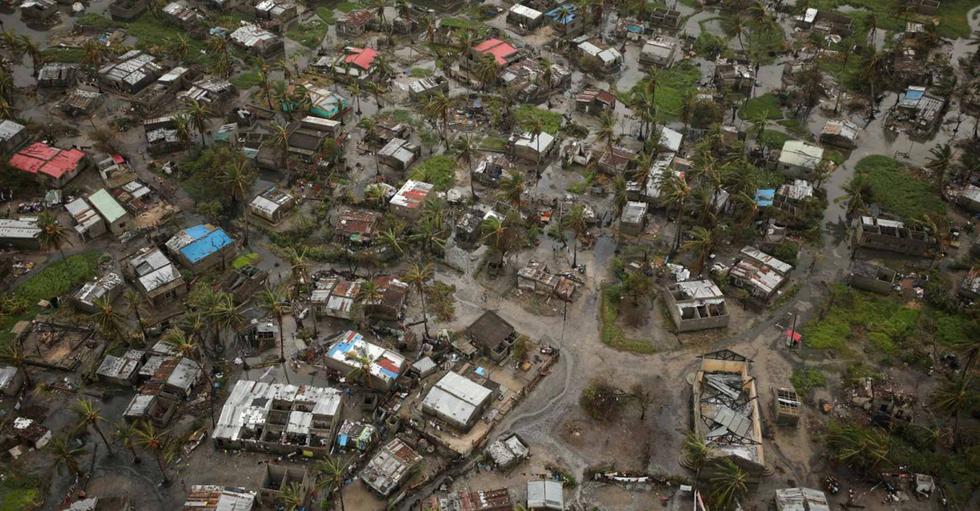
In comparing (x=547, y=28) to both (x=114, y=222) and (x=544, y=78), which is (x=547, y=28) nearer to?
(x=544, y=78)

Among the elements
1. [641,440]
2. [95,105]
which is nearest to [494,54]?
[95,105]

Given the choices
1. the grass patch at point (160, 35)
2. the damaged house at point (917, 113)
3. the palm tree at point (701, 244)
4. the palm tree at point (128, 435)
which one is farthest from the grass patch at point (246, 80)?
the damaged house at point (917, 113)

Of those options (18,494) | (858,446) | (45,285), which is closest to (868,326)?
(858,446)

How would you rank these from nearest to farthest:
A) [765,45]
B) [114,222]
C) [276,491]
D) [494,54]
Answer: [276,491]
[114,222]
[494,54]
[765,45]

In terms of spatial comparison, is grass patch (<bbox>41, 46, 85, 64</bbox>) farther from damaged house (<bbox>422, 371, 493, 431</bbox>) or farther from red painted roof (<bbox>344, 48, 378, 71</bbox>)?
damaged house (<bbox>422, 371, 493, 431</bbox>)

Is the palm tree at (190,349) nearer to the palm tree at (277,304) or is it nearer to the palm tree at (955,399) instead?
the palm tree at (277,304)

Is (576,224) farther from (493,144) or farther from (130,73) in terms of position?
(130,73)

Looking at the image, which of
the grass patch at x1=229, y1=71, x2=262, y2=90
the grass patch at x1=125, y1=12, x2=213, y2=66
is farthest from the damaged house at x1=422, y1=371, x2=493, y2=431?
the grass patch at x1=125, y1=12, x2=213, y2=66
